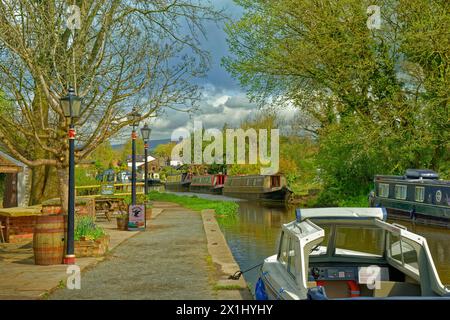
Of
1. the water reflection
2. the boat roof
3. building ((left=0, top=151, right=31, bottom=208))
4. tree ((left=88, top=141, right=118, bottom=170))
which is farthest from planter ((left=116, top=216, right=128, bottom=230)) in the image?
the boat roof

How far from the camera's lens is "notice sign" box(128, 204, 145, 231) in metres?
20.6

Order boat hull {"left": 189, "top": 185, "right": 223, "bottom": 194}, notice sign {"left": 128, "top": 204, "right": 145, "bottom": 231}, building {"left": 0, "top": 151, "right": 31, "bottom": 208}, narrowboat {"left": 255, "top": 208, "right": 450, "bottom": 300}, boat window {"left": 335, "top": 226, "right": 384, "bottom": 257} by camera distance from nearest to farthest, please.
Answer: narrowboat {"left": 255, "top": 208, "right": 450, "bottom": 300} → boat window {"left": 335, "top": 226, "right": 384, "bottom": 257} → notice sign {"left": 128, "top": 204, "right": 145, "bottom": 231} → building {"left": 0, "top": 151, "right": 31, "bottom": 208} → boat hull {"left": 189, "top": 185, "right": 223, "bottom": 194}

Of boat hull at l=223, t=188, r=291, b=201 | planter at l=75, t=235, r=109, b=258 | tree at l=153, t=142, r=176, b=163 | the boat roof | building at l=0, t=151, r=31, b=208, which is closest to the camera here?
the boat roof

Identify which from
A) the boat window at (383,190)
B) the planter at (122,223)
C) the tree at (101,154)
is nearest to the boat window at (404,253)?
the tree at (101,154)

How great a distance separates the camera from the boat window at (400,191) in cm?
2836

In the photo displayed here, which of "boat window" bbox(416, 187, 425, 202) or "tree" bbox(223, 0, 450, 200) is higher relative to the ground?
"tree" bbox(223, 0, 450, 200)

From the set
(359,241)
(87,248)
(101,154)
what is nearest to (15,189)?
(87,248)

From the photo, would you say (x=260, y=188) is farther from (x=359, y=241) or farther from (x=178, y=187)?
(x=178, y=187)

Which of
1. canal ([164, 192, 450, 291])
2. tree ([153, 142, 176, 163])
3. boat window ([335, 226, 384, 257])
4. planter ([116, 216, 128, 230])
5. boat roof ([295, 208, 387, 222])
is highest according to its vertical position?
tree ([153, 142, 176, 163])

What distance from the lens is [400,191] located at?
2872cm

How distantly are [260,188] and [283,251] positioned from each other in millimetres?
47174

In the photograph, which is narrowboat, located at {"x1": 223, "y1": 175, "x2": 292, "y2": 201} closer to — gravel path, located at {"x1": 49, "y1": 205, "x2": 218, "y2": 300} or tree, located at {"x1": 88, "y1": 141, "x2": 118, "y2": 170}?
tree, located at {"x1": 88, "y1": 141, "x2": 118, "y2": 170}

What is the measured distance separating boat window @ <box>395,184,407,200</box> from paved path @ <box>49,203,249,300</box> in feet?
46.2

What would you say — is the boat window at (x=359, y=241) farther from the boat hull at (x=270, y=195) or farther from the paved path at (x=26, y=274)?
the boat hull at (x=270, y=195)
